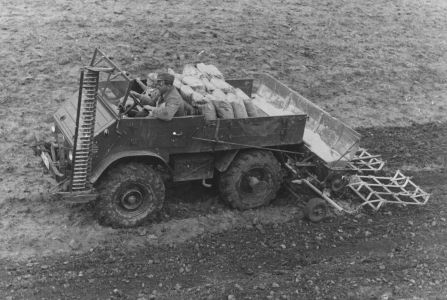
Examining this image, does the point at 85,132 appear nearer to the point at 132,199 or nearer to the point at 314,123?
the point at 132,199

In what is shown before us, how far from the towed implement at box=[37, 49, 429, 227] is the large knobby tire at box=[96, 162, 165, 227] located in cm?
1

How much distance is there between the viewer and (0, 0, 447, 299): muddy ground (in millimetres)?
7109

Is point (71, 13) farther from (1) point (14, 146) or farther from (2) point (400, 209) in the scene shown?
(2) point (400, 209)

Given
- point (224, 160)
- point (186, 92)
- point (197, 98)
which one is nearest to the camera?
point (197, 98)

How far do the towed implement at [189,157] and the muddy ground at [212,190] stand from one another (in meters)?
0.37

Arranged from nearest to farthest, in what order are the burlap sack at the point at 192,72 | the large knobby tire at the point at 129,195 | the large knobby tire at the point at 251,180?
the large knobby tire at the point at 129,195 < the large knobby tire at the point at 251,180 < the burlap sack at the point at 192,72

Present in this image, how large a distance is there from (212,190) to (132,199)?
5.29 ft

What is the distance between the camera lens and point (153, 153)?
7645mm

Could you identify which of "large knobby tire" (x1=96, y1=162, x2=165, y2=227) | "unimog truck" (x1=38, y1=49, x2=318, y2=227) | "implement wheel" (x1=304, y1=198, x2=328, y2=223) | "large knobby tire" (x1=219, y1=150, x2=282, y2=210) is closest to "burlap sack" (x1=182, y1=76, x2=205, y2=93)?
"unimog truck" (x1=38, y1=49, x2=318, y2=227)

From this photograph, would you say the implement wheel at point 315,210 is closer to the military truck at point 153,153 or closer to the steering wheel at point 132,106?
the military truck at point 153,153

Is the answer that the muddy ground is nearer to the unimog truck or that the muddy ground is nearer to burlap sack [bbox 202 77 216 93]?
the unimog truck

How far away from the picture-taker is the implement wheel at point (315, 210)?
838 cm

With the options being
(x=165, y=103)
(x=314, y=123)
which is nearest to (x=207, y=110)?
(x=165, y=103)

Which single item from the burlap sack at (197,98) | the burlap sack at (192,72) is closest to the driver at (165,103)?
the burlap sack at (197,98)
